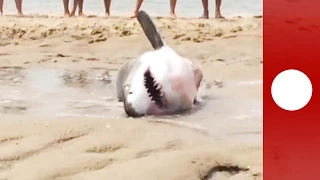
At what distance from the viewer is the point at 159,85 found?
8.14 ft

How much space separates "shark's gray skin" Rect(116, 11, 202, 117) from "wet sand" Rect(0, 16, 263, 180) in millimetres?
75

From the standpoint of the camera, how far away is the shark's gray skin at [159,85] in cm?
243

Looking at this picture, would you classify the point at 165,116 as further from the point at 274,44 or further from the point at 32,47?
the point at 32,47

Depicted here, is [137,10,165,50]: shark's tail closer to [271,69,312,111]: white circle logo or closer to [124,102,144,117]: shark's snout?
[124,102,144,117]: shark's snout

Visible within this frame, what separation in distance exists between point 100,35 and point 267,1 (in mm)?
4777

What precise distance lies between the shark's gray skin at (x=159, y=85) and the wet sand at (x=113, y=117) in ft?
0.24

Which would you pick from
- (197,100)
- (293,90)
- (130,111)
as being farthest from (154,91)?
(293,90)

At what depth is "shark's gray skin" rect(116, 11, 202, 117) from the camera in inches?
95.7
